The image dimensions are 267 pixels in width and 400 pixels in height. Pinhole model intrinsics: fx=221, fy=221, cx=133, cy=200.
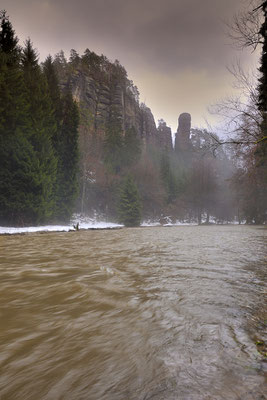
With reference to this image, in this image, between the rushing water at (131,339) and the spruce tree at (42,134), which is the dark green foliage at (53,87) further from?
the rushing water at (131,339)

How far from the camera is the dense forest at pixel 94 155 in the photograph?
52.2 ft

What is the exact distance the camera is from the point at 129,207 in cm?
3019

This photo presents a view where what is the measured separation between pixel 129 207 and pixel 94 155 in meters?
9.31

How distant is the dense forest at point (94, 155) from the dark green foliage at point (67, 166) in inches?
4.3

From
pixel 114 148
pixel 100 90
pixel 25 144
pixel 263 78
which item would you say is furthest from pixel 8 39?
pixel 100 90

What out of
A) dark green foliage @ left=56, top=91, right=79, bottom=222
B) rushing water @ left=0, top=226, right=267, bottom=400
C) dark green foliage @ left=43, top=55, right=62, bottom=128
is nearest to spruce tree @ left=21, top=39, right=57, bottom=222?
dark green foliage @ left=56, top=91, right=79, bottom=222

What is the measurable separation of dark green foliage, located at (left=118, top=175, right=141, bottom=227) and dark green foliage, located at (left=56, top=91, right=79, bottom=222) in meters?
7.96

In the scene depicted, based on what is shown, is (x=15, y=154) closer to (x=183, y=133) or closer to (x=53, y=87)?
(x=53, y=87)

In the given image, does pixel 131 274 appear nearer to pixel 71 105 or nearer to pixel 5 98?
pixel 5 98

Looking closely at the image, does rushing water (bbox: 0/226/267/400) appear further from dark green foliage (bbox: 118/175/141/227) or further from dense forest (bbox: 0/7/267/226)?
dark green foliage (bbox: 118/175/141/227)

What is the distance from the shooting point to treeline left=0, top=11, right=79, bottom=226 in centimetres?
1662

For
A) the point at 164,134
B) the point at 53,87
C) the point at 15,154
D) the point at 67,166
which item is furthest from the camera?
the point at 164,134

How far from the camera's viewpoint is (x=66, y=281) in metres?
3.10

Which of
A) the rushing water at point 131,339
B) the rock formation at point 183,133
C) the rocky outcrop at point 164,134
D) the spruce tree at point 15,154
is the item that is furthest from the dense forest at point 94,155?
the rock formation at point 183,133
